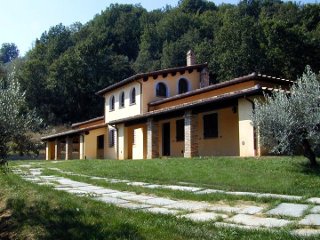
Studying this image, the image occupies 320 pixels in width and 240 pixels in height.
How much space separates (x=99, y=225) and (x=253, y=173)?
23.0ft

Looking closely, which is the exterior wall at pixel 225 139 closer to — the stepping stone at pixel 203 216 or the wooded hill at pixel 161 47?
the stepping stone at pixel 203 216

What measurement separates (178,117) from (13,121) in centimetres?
1363

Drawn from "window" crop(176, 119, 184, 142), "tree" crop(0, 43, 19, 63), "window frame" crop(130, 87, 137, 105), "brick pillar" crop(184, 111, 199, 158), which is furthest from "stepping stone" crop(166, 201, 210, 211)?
"tree" crop(0, 43, 19, 63)

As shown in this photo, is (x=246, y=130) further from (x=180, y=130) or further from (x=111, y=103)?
(x=111, y=103)

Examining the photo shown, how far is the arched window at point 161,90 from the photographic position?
26266mm

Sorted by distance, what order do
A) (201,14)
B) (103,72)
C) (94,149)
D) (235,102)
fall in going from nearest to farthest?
1. (235,102)
2. (94,149)
3. (103,72)
4. (201,14)

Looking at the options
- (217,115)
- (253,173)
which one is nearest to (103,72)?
(217,115)

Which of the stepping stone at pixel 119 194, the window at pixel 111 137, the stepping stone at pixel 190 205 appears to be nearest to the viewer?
the stepping stone at pixel 190 205

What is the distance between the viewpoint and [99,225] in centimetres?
609

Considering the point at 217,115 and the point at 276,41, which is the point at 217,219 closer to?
the point at 217,115

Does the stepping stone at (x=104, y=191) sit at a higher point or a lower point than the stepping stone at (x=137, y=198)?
higher

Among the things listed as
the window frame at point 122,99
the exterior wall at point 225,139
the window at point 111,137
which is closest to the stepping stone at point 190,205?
→ the exterior wall at point 225,139

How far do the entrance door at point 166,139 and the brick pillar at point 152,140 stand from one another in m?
1.85

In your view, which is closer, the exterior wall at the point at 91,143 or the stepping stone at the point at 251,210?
the stepping stone at the point at 251,210
